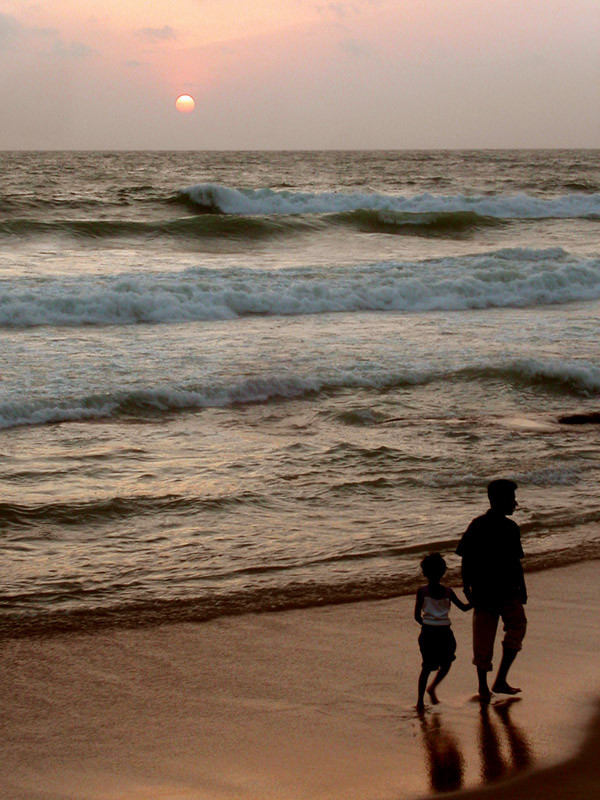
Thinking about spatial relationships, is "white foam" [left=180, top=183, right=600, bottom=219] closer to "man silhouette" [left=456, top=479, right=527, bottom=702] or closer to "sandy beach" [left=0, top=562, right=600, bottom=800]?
"sandy beach" [left=0, top=562, right=600, bottom=800]

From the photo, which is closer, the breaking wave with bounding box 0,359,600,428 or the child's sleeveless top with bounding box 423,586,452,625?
the child's sleeveless top with bounding box 423,586,452,625

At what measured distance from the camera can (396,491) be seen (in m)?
8.17

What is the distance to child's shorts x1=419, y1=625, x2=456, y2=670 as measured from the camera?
469 cm

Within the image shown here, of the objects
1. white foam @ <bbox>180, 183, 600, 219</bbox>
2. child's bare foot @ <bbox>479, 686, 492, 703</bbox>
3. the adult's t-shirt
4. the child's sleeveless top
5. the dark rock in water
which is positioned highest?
white foam @ <bbox>180, 183, 600, 219</bbox>

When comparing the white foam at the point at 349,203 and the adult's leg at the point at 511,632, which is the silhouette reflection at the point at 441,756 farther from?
the white foam at the point at 349,203

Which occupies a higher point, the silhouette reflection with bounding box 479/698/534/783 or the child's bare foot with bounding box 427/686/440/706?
the silhouette reflection with bounding box 479/698/534/783

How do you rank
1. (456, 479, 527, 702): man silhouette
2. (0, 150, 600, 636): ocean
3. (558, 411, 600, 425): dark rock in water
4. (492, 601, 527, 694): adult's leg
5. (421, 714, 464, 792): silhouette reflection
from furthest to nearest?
1. (558, 411, 600, 425): dark rock in water
2. (0, 150, 600, 636): ocean
3. (492, 601, 527, 694): adult's leg
4. (456, 479, 527, 702): man silhouette
5. (421, 714, 464, 792): silhouette reflection

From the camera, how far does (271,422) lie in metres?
10.5

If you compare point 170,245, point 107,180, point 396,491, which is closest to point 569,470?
point 396,491

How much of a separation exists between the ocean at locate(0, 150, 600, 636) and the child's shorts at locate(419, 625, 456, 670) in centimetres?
140

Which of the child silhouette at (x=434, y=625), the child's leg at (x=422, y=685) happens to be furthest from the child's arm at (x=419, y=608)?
the child's leg at (x=422, y=685)

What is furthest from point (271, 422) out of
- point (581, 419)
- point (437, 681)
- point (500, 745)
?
point (500, 745)

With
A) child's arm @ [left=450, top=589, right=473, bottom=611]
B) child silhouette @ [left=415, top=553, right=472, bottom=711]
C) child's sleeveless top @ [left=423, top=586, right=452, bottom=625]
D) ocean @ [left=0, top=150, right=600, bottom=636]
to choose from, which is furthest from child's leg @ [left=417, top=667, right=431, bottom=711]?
ocean @ [left=0, top=150, right=600, bottom=636]

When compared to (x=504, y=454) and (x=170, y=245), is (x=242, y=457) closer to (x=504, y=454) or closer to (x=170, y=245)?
(x=504, y=454)
